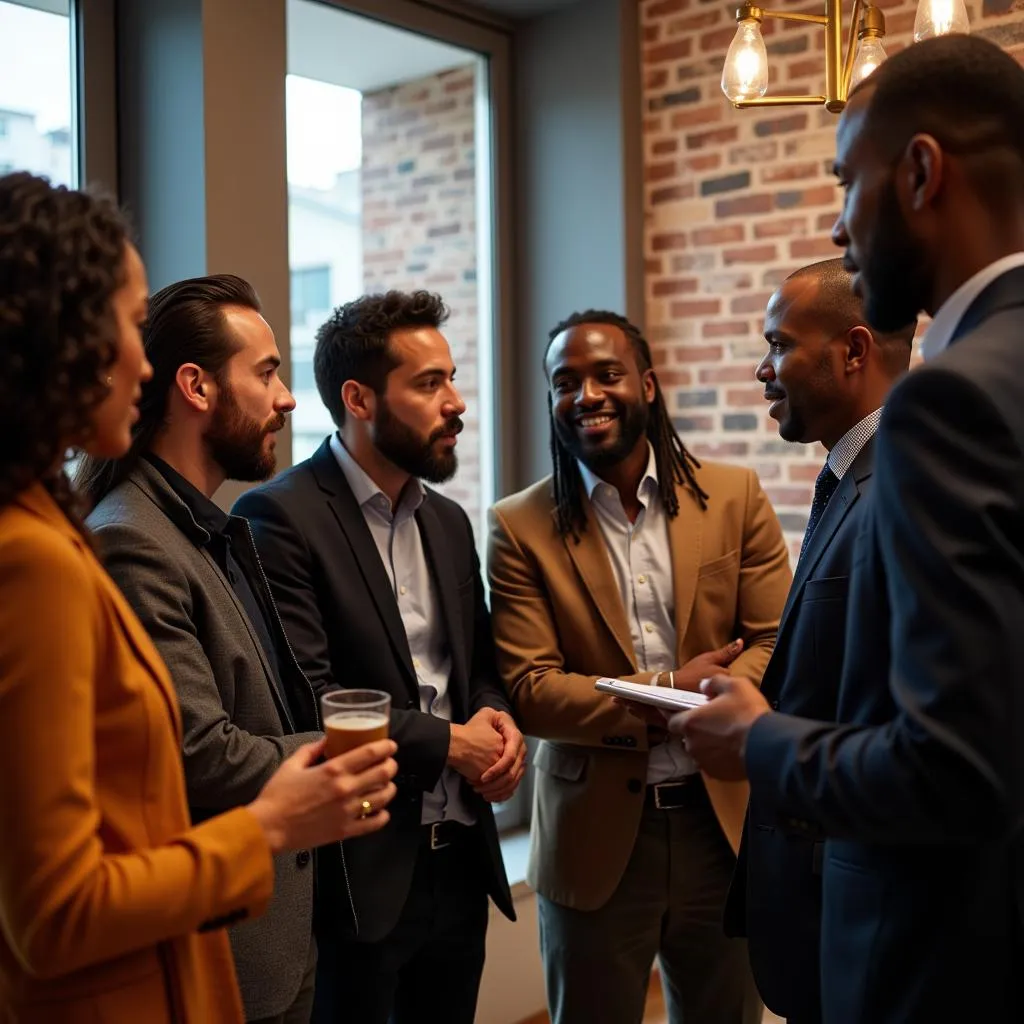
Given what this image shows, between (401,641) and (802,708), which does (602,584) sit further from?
(802,708)

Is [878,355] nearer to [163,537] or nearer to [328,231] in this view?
[163,537]

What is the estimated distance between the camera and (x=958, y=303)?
125 cm

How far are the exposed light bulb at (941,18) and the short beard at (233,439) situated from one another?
133cm

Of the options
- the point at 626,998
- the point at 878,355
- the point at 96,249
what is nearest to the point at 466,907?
the point at 626,998

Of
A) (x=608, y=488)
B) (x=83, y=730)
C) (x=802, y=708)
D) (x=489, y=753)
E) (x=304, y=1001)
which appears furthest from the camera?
(x=608, y=488)

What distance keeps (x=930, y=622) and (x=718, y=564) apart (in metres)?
1.43

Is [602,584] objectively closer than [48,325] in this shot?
No

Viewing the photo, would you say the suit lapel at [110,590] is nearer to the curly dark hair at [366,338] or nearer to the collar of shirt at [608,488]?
the curly dark hair at [366,338]

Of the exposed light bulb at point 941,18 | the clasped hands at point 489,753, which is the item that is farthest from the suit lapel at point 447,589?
the exposed light bulb at point 941,18

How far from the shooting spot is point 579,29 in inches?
149

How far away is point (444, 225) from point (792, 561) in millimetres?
1638

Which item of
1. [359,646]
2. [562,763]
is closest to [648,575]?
[562,763]

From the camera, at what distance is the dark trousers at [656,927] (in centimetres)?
241

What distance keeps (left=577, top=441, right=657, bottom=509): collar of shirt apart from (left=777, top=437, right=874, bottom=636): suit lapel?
80cm
